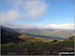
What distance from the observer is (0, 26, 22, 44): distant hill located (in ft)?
29.7

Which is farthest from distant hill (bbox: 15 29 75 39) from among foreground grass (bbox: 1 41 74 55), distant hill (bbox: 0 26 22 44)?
foreground grass (bbox: 1 41 74 55)

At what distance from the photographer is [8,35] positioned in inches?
360

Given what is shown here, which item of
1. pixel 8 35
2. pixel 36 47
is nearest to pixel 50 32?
pixel 36 47

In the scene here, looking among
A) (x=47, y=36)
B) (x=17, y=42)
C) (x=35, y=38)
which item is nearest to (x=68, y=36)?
(x=47, y=36)

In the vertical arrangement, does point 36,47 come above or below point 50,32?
below

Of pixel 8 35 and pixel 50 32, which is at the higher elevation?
pixel 50 32

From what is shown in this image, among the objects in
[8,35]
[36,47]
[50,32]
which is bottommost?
[36,47]

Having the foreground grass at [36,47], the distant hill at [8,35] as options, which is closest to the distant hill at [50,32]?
the distant hill at [8,35]

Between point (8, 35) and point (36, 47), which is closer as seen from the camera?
point (8, 35)

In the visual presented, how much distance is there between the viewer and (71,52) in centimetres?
923

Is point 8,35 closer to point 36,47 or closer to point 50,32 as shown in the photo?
point 36,47

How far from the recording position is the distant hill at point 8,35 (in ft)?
29.7

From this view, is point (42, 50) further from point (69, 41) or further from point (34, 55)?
point (69, 41)

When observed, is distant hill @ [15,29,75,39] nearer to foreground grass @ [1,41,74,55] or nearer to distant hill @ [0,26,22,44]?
distant hill @ [0,26,22,44]
